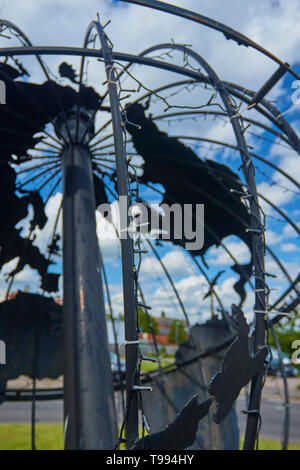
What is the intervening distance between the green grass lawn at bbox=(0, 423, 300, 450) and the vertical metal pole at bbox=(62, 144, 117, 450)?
7330 mm

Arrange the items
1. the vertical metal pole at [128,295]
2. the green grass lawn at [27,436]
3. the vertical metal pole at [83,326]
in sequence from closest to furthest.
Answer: the vertical metal pole at [128,295], the vertical metal pole at [83,326], the green grass lawn at [27,436]

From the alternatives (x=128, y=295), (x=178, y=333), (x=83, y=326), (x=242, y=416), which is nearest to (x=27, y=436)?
(x=83, y=326)

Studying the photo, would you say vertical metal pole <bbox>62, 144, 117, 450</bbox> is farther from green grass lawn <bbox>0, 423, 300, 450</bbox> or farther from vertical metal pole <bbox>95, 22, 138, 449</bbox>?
green grass lawn <bbox>0, 423, 300, 450</bbox>

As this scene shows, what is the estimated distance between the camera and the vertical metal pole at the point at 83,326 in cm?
430

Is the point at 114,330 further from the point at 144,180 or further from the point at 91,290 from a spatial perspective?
the point at 91,290

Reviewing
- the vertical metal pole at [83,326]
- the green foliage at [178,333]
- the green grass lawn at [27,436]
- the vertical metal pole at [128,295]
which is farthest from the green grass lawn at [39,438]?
the vertical metal pole at [128,295]

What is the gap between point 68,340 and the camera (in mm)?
4773

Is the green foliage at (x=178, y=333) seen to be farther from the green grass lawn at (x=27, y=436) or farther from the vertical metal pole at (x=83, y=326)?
the vertical metal pole at (x=83, y=326)

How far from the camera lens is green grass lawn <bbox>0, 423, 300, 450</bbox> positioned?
10.6 metres

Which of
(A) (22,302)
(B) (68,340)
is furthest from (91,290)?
(A) (22,302)

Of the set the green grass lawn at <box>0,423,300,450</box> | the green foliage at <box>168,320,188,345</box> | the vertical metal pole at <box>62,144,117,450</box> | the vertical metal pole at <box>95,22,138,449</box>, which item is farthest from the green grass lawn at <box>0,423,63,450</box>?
the vertical metal pole at <box>95,22,138,449</box>

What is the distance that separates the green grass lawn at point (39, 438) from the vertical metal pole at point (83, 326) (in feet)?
24.0

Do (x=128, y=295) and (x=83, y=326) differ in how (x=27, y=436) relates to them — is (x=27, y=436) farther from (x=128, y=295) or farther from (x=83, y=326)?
(x=128, y=295)

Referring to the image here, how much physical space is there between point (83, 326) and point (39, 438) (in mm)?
9129
